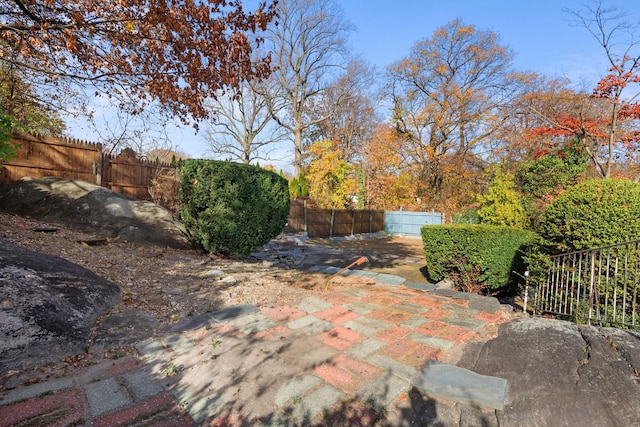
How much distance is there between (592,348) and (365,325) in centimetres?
183

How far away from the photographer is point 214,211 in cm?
615

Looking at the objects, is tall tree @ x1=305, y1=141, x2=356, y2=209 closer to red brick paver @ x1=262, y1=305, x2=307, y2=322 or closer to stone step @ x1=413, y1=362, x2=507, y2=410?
red brick paver @ x1=262, y1=305, x2=307, y2=322

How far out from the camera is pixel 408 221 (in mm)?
18891

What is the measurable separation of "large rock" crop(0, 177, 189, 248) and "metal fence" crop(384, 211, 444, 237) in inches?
560

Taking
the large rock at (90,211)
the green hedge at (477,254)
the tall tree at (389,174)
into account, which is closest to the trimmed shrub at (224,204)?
the large rock at (90,211)

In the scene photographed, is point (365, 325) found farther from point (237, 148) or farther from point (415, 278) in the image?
point (237, 148)

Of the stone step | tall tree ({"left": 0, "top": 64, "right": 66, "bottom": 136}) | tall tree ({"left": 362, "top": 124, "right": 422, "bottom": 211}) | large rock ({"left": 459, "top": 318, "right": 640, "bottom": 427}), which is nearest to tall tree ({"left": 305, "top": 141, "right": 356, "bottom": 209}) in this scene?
tall tree ({"left": 362, "top": 124, "right": 422, "bottom": 211})

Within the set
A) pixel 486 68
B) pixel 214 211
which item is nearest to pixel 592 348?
pixel 214 211

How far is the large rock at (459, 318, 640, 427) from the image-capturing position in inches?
68.5

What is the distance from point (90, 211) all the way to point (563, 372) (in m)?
8.22

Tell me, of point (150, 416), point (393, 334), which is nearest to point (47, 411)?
point (150, 416)

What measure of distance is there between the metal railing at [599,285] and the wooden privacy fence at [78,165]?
10.3 m

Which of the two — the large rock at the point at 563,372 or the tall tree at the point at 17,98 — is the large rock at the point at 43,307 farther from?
the tall tree at the point at 17,98

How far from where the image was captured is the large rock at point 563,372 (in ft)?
5.71
